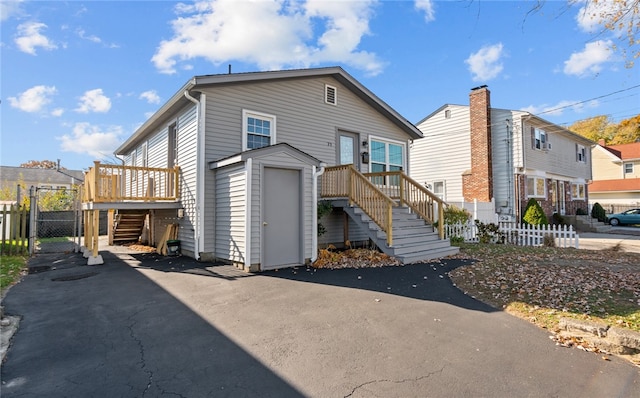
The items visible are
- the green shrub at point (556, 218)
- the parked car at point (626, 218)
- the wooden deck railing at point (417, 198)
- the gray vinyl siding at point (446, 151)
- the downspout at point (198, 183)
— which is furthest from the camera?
the parked car at point (626, 218)

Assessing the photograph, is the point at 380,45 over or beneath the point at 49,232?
over

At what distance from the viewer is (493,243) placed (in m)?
12.9

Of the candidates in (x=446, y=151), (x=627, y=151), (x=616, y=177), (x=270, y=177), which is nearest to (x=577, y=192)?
(x=446, y=151)

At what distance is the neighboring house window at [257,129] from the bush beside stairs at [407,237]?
2996 mm

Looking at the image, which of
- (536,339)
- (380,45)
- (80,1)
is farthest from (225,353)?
(380,45)

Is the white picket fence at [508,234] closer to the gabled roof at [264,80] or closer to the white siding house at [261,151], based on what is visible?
the white siding house at [261,151]

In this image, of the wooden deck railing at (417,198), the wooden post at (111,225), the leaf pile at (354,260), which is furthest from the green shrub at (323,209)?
the wooden post at (111,225)

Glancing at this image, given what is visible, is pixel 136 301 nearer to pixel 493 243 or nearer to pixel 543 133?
pixel 493 243

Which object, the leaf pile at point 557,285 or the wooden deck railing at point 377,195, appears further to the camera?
the wooden deck railing at point 377,195

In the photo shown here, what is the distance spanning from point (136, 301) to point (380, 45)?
11.6m

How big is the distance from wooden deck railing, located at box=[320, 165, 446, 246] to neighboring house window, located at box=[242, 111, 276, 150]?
2.16m

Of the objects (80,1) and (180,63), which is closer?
(80,1)

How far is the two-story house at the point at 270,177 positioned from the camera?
8.00m

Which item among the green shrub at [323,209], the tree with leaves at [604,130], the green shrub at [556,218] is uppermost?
the tree with leaves at [604,130]
